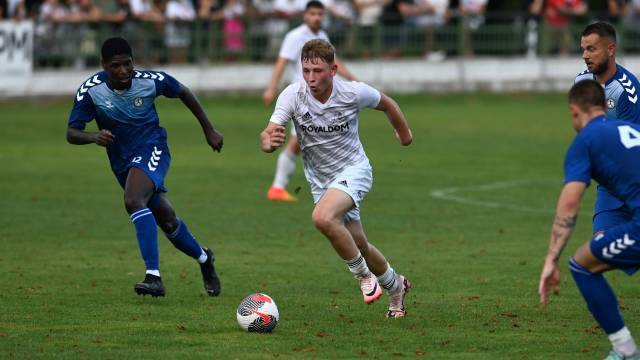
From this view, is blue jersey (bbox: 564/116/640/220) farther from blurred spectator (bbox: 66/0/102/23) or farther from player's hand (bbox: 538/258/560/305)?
blurred spectator (bbox: 66/0/102/23)

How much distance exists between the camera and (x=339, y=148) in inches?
413

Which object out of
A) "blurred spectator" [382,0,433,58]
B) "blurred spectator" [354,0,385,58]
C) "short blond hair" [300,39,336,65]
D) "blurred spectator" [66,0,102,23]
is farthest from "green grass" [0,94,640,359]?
"blurred spectator" [382,0,433,58]

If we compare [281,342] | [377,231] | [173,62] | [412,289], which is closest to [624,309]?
[412,289]

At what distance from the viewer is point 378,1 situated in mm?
35344

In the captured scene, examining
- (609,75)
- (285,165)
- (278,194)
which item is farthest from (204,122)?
(278,194)

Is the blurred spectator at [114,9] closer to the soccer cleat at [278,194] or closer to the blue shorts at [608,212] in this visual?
the soccer cleat at [278,194]

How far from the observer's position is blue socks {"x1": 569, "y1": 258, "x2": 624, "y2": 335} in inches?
327

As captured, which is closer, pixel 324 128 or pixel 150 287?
pixel 324 128

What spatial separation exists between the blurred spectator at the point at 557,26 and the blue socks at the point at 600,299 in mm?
27164

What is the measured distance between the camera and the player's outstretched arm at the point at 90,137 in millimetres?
10914

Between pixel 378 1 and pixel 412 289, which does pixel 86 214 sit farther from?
pixel 378 1

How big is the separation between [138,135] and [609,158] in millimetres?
4852

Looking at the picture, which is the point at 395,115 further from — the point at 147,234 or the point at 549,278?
the point at 549,278

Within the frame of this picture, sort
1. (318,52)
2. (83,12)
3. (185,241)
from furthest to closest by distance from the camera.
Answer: (83,12) < (185,241) < (318,52)
